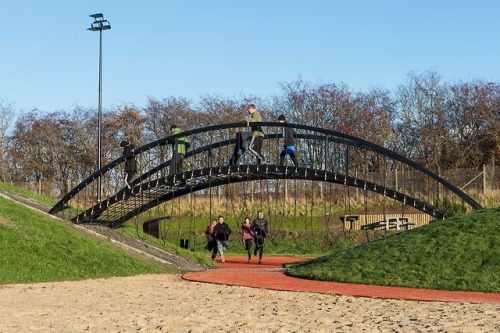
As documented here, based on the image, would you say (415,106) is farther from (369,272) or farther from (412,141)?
(369,272)

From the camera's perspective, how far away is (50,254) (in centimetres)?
2358

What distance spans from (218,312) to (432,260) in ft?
25.8

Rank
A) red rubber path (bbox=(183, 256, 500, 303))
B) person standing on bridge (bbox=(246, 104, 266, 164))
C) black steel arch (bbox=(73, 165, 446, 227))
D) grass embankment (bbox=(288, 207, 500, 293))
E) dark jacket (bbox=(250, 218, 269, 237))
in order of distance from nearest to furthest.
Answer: red rubber path (bbox=(183, 256, 500, 303)), grass embankment (bbox=(288, 207, 500, 293)), black steel arch (bbox=(73, 165, 446, 227)), person standing on bridge (bbox=(246, 104, 266, 164)), dark jacket (bbox=(250, 218, 269, 237))

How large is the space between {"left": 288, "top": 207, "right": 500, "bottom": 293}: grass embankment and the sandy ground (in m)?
2.84

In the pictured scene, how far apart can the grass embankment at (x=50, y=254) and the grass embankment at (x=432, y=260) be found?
5375mm

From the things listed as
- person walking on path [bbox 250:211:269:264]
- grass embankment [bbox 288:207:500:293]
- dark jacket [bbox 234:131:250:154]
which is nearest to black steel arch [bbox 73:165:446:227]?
dark jacket [bbox 234:131:250:154]

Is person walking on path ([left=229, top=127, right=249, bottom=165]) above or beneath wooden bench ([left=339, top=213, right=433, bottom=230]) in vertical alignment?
above

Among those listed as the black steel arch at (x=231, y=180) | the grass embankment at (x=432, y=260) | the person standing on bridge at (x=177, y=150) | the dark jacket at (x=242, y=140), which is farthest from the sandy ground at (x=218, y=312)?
the person standing on bridge at (x=177, y=150)

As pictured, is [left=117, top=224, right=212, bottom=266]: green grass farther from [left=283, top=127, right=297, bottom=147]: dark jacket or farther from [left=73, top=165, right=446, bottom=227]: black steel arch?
[left=283, top=127, right=297, bottom=147]: dark jacket

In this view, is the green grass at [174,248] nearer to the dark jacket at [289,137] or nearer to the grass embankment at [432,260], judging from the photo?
the dark jacket at [289,137]

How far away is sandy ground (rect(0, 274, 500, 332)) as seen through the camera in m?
12.7

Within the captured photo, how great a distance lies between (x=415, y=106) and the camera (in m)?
59.3

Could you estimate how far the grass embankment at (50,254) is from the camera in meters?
22.0

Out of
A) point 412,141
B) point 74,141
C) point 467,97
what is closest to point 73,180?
point 74,141
